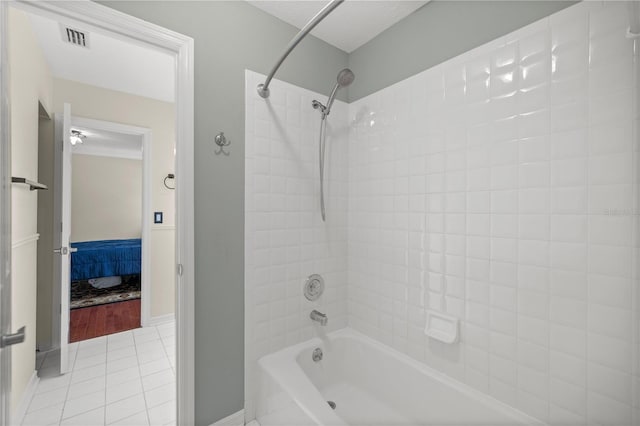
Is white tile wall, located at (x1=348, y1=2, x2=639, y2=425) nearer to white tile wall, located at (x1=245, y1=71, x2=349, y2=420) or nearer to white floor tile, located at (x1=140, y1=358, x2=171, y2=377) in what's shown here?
white tile wall, located at (x1=245, y1=71, x2=349, y2=420)

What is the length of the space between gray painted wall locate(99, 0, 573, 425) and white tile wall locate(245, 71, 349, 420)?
0.06 meters

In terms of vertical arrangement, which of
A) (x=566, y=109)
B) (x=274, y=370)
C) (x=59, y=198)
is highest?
(x=566, y=109)

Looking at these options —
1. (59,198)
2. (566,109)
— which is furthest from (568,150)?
(59,198)

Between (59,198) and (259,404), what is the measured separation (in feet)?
8.19

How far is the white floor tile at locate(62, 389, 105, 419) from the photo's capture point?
175 cm

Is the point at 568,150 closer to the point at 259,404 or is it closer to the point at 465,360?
the point at 465,360

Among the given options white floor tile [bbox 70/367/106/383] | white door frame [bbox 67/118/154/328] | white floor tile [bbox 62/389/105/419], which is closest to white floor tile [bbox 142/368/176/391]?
white floor tile [bbox 62/389/105/419]

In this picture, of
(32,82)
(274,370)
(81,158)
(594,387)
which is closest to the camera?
(594,387)

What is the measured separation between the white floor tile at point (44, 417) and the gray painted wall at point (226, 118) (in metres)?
1.07

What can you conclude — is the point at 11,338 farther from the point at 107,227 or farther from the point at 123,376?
the point at 107,227

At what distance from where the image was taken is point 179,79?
1352 mm

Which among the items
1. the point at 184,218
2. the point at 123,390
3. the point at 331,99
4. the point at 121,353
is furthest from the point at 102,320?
the point at 331,99

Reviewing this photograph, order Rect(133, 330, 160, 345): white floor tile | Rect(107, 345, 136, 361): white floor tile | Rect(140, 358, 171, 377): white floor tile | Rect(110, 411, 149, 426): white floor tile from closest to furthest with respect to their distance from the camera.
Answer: Rect(110, 411, 149, 426): white floor tile
Rect(140, 358, 171, 377): white floor tile
Rect(107, 345, 136, 361): white floor tile
Rect(133, 330, 160, 345): white floor tile

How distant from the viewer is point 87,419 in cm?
169
